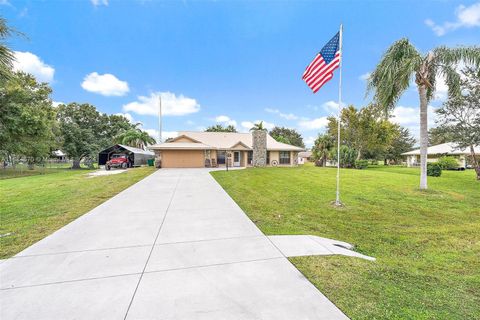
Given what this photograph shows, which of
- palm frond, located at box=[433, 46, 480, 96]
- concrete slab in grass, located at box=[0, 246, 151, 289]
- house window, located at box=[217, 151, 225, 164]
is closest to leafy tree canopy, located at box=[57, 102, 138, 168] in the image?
house window, located at box=[217, 151, 225, 164]

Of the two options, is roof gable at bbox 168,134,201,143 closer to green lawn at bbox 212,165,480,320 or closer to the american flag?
green lawn at bbox 212,165,480,320

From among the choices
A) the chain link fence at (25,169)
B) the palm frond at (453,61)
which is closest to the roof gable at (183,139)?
the chain link fence at (25,169)

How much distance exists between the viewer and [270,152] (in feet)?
96.6

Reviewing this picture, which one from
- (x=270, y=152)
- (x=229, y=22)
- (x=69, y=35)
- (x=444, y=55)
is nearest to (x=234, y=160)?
(x=270, y=152)

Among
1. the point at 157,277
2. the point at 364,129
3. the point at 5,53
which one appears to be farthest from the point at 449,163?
the point at 5,53

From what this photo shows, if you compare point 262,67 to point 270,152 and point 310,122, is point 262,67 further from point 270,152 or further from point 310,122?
point 310,122

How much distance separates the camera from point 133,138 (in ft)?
118

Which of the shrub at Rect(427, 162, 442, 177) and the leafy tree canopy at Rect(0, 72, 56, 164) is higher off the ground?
the leafy tree canopy at Rect(0, 72, 56, 164)

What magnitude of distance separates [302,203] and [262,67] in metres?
17.7

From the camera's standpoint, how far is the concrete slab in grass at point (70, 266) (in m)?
3.02

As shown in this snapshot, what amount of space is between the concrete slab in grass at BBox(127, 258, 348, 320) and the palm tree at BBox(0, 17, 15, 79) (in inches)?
225

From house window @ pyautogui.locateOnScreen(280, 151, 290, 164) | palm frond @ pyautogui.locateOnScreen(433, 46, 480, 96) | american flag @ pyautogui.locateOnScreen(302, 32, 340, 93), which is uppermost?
palm frond @ pyautogui.locateOnScreen(433, 46, 480, 96)

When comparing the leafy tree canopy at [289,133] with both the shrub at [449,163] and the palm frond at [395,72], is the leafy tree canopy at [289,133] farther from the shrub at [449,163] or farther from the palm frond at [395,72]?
the palm frond at [395,72]

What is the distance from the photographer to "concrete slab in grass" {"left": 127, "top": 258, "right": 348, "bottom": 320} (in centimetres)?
229
